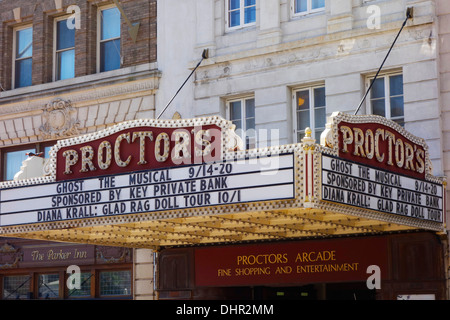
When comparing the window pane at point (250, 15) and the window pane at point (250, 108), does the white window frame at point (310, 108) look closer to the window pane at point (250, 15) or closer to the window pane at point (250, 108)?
the window pane at point (250, 108)

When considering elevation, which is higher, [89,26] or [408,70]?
[89,26]

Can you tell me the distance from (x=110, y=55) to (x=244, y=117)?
5.05m

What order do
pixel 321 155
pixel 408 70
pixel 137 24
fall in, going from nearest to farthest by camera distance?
1. pixel 321 155
2. pixel 408 70
3. pixel 137 24

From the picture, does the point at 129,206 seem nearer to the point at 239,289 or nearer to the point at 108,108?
the point at 239,289

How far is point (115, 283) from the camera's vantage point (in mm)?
23391

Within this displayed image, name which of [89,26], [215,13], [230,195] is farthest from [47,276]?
[230,195]

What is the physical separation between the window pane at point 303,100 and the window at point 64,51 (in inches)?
294

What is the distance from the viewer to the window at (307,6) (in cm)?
2078

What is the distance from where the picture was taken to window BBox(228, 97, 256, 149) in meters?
21.4

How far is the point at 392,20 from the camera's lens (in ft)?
63.5

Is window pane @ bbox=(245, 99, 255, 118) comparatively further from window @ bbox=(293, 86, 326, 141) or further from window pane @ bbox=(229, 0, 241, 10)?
window pane @ bbox=(229, 0, 241, 10)

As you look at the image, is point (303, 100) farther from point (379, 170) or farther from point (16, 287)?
point (16, 287)

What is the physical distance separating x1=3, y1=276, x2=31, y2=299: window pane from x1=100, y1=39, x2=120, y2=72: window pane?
20.9 feet

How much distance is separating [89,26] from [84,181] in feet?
25.3
